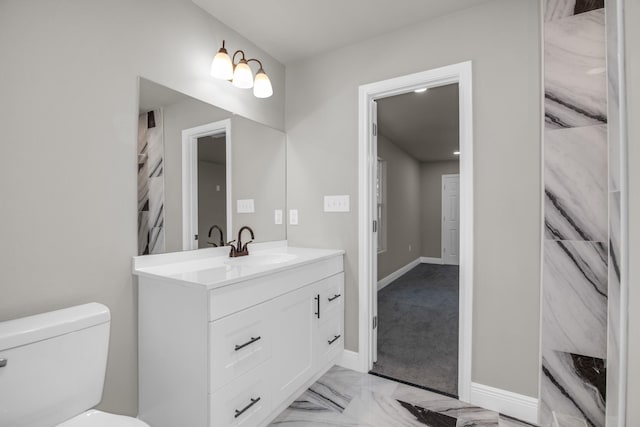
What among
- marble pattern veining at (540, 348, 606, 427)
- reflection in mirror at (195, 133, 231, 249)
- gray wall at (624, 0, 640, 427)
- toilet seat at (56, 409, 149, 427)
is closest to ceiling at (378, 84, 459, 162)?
reflection in mirror at (195, 133, 231, 249)

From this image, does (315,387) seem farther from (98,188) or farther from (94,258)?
(98,188)

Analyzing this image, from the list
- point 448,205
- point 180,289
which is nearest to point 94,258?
point 180,289

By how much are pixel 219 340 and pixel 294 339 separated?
1.93ft

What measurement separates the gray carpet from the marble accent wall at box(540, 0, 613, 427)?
25.3 inches

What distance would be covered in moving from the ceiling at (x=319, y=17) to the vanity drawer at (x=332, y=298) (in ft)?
5.73

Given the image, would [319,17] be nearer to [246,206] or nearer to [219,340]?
[246,206]

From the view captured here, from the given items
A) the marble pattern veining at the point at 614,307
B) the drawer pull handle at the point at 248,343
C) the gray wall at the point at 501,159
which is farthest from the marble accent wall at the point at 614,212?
the drawer pull handle at the point at 248,343

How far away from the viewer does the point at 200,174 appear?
74.9 inches

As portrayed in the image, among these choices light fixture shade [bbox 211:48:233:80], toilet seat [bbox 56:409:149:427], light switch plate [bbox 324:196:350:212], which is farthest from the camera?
light switch plate [bbox 324:196:350:212]

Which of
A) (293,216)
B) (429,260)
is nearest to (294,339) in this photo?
(293,216)

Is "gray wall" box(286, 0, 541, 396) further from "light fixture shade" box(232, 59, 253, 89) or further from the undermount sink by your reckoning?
the undermount sink

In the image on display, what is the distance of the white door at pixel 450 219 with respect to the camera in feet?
22.0

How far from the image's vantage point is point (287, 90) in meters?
2.56

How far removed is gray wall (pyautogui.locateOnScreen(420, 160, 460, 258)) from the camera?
6.98 metres
